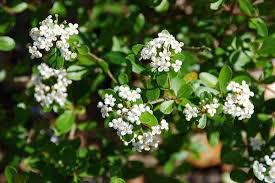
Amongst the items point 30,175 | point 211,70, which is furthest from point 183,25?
point 30,175

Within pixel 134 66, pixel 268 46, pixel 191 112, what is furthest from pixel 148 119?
pixel 268 46

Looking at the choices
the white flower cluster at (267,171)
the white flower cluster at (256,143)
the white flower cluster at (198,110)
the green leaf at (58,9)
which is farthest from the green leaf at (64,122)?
the white flower cluster at (267,171)

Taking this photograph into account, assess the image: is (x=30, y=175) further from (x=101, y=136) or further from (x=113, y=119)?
(x=101, y=136)

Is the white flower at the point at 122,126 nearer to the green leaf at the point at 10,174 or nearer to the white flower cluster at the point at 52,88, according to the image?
the white flower cluster at the point at 52,88

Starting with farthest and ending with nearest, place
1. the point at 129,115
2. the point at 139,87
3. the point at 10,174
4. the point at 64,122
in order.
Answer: the point at 64,122 → the point at 139,87 → the point at 10,174 → the point at 129,115

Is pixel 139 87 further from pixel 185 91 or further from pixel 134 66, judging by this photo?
pixel 185 91

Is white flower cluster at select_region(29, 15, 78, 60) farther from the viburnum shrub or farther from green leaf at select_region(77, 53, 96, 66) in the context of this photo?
green leaf at select_region(77, 53, 96, 66)
